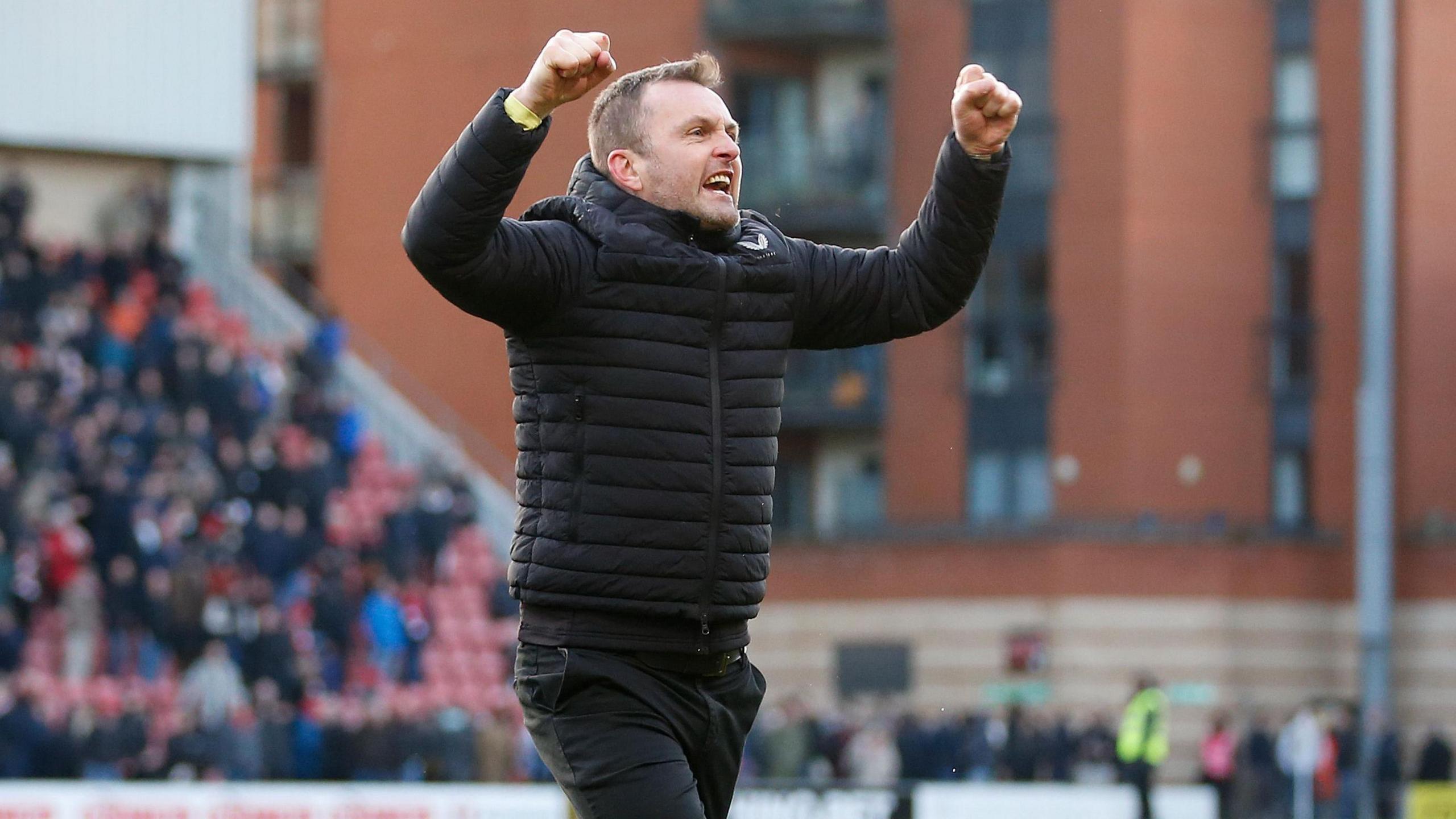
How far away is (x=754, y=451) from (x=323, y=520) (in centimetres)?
1755

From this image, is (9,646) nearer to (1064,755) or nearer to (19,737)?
(19,737)

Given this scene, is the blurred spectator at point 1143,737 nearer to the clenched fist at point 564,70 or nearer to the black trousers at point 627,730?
the black trousers at point 627,730

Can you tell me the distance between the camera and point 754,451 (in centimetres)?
517

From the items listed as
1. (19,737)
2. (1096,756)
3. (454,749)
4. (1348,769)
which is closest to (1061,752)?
(1096,756)

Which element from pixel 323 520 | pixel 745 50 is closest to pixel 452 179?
pixel 323 520

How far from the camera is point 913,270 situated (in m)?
5.53

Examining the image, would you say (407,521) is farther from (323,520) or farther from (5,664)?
(5,664)

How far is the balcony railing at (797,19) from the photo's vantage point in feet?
127

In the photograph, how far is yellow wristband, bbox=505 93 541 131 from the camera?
16.0 feet

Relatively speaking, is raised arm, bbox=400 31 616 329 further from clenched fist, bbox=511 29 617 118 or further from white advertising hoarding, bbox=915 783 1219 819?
white advertising hoarding, bbox=915 783 1219 819

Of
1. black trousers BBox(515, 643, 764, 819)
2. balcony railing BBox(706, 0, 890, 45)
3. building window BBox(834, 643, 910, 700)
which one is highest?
balcony railing BBox(706, 0, 890, 45)

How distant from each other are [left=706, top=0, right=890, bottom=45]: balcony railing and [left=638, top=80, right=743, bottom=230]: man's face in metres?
33.9

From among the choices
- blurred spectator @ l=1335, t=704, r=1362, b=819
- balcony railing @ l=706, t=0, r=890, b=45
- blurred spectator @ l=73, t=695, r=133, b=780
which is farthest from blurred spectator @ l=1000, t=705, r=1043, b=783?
balcony railing @ l=706, t=0, r=890, b=45

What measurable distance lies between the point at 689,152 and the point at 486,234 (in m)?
0.57
